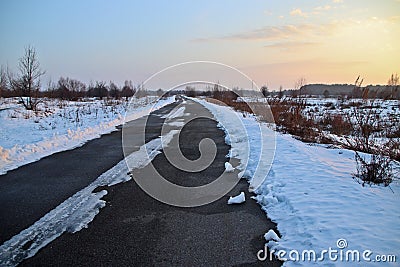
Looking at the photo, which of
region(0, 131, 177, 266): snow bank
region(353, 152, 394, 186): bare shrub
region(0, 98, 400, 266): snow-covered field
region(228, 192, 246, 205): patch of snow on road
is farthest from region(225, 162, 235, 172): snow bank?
region(353, 152, 394, 186): bare shrub

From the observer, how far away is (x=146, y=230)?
385 centimetres

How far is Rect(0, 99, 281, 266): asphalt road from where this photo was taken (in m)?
3.14

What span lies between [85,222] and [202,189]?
2.27 meters

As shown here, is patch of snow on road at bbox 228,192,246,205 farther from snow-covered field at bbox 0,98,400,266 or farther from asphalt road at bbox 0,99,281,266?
snow-covered field at bbox 0,98,400,266

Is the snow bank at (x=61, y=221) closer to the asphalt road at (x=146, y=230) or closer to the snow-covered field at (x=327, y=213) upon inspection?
the asphalt road at (x=146, y=230)

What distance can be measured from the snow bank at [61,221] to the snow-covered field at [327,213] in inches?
104

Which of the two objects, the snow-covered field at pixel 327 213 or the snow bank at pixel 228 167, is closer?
the snow-covered field at pixel 327 213

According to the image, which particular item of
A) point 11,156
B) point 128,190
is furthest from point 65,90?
point 128,190

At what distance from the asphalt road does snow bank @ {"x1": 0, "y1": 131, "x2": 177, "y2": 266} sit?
0.40ft

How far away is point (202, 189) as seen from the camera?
5566 mm

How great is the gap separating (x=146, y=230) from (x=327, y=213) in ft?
8.33

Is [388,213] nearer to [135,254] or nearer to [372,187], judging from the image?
[372,187]

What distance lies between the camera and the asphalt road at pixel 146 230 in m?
3.14

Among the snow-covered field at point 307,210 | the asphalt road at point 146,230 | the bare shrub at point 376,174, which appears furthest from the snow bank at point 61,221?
the bare shrub at point 376,174
